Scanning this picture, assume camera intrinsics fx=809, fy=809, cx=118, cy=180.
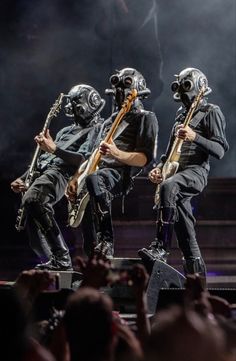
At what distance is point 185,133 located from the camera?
7.71m

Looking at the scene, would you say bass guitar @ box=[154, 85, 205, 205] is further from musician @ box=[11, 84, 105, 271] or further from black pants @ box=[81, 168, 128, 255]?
musician @ box=[11, 84, 105, 271]

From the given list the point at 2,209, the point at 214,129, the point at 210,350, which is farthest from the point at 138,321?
the point at 2,209

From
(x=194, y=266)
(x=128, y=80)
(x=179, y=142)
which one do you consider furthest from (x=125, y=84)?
(x=194, y=266)

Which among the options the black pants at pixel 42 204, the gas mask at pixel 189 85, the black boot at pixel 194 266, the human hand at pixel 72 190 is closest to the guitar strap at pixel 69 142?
the black pants at pixel 42 204

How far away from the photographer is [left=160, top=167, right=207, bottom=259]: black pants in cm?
771

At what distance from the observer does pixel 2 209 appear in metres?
12.4

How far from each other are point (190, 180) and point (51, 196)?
61.6 inches

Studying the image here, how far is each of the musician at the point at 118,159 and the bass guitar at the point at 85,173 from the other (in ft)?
0.22

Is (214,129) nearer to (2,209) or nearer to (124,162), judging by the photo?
(124,162)

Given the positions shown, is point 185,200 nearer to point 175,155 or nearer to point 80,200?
point 175,155

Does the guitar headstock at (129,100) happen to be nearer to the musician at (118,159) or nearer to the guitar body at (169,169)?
the musician at (118,159)

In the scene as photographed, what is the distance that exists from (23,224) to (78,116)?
4.36 ft

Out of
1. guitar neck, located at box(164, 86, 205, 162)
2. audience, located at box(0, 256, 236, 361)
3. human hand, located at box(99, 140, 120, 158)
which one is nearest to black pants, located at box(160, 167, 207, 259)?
guitar neck, located at box(164, 86, 205, 162)

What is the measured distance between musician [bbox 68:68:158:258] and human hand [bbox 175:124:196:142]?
0.46 m
